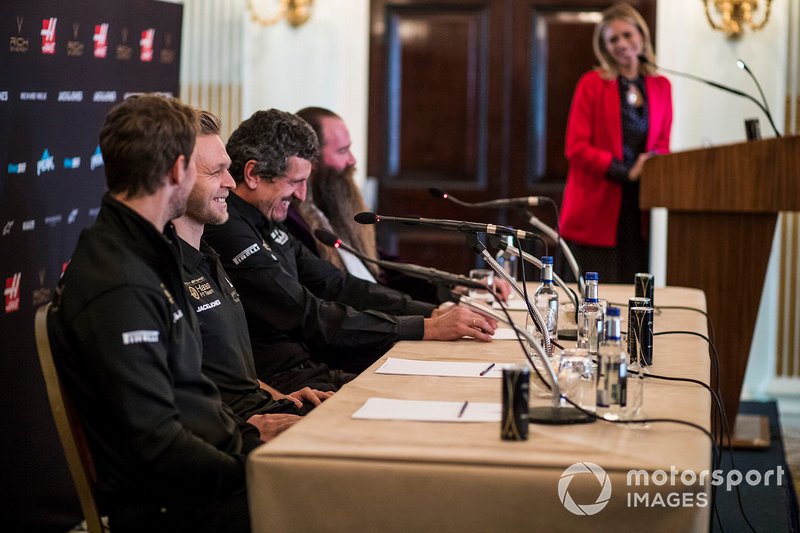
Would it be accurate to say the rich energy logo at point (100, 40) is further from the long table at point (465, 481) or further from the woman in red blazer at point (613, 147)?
the woman in red blazer at point (613, 147)

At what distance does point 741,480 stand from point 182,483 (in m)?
2.81

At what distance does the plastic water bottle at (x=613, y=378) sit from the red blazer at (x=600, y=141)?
3465mm

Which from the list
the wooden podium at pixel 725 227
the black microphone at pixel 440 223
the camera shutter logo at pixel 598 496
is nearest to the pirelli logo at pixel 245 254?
the black microphone at pixel 440 223

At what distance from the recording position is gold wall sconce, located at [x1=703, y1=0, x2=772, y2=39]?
6133 mm

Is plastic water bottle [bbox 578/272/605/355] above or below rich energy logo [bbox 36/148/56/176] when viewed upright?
below

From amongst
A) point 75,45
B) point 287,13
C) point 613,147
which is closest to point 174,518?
point 75,45

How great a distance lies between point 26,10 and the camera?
3.28 m

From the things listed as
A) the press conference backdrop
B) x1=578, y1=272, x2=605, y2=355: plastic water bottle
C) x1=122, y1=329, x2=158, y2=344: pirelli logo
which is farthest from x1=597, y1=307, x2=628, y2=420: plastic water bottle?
the press conference backdrop

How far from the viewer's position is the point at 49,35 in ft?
11.3

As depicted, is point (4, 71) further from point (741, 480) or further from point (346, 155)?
point (741, 480)

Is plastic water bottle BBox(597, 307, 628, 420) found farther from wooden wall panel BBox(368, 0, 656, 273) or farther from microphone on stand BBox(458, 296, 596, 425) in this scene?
wooden wall panel BBox(368, 0, 656, 273)

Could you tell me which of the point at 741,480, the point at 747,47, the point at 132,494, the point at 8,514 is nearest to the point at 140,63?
the point at 8,514

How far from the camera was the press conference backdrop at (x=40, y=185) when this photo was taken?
3270mm

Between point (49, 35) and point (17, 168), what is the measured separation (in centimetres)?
47
